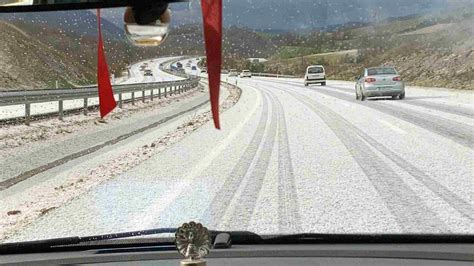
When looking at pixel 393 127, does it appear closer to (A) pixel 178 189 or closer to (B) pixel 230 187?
(B) pixel 230 187

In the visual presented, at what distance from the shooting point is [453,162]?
7.78 metres

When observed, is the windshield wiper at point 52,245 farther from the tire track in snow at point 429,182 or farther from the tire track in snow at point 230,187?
the tire track in snow at point 429,182

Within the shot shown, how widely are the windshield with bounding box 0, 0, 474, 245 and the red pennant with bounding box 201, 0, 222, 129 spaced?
1 cm

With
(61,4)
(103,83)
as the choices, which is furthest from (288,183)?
(61,4)

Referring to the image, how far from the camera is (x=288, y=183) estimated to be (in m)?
6.53

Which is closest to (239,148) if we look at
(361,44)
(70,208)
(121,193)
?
(121,193)

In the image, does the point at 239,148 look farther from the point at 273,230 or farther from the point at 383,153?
the point at 273,230

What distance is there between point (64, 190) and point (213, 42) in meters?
5.62

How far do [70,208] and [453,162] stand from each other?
180 inches

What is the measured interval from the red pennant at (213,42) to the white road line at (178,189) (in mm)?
3760

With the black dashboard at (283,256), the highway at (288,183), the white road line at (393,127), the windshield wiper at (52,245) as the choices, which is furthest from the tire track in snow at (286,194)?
the white road line at (393,127)

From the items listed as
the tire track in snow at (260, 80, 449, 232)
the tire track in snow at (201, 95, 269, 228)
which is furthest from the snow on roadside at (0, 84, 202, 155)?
the tire track in snow at (260, 80, 449, 232)

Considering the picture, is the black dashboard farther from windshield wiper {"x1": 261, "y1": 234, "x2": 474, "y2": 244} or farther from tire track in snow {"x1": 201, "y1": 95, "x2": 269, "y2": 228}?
tire track in snow {"x1": 201, "y1": 95, "x2": 269, "y2": 228}

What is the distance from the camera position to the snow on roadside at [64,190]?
16.1 feet
